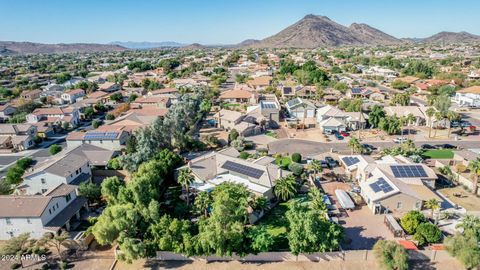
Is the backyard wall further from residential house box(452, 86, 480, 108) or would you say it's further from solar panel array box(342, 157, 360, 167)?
residential house box(452, 86, 480, 108)

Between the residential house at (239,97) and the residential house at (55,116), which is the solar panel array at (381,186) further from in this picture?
the residential house at (55,116)

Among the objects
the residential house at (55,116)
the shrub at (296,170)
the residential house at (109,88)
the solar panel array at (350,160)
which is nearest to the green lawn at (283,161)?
the shrub at (296,170)

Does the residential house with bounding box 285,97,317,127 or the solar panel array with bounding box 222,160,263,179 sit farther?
the residential house with bounding box 285,97,317,127

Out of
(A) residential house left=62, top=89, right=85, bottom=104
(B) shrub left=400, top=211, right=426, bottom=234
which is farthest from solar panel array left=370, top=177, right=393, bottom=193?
(A) residential house left=62, top=89, right=85, bottom=104

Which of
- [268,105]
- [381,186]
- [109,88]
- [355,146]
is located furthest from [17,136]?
[381,186]

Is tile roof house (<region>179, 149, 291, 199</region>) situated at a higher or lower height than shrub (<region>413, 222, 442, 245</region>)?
higher

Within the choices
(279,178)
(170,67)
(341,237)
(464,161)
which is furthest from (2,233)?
(170,67)
